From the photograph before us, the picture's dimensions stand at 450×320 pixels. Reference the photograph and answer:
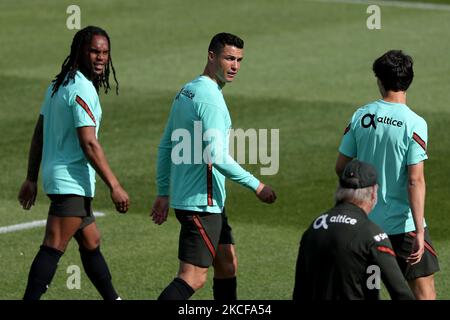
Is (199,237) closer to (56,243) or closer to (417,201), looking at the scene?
(56,243)

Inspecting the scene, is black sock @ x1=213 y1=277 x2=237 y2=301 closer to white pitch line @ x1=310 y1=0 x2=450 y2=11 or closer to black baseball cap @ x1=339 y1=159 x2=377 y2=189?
black baseball cap @ x1=339 y1=159 x2=377 y2=189

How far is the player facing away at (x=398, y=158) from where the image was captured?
934 centimetres

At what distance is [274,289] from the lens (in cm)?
1167

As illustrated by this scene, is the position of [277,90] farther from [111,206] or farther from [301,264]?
[301,264]

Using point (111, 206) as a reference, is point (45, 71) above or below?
above

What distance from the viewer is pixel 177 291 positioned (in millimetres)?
9789

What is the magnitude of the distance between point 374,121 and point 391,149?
232 mm

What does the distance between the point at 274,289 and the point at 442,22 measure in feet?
51.5

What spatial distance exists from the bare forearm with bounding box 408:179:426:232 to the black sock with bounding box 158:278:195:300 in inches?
70.2

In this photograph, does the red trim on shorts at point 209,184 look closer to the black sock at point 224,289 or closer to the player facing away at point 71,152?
the player facing away at point 71,152

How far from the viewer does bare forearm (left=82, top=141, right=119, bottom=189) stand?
9.94 meters
